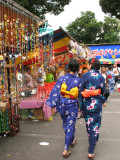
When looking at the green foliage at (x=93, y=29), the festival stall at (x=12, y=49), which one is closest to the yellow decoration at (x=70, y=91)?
the festival stall at (x=12, y=49)

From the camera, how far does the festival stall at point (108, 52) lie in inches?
797

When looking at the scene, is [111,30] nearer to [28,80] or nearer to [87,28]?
[87,28]

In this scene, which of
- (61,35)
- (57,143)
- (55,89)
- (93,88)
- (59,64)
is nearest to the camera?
(93,88)

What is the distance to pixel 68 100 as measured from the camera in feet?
10.5

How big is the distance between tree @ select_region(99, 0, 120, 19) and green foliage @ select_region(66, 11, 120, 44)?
7.11 m

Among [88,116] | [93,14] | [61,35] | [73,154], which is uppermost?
[93,14]

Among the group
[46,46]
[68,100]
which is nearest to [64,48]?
[46,46]

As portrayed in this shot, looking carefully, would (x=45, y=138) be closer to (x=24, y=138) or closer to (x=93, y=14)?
(x=24, y=138)

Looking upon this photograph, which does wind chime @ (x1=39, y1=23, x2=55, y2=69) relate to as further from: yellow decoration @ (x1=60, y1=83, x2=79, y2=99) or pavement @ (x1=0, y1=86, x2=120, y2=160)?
pavement @ (x1=0, y1=86, x2=120, y2=160)

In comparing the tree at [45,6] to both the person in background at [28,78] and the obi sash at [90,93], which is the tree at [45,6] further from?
the obi sash at [90,93]

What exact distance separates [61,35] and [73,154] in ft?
10.2

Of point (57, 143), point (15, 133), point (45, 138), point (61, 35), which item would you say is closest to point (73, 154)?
point (57, 143)

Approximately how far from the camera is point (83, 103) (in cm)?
321

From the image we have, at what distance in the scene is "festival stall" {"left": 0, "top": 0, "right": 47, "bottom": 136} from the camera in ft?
11.0
